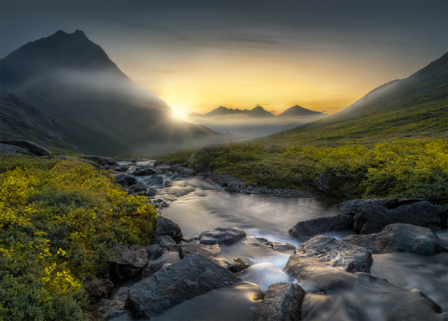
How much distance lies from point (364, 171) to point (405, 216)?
9.94 metres

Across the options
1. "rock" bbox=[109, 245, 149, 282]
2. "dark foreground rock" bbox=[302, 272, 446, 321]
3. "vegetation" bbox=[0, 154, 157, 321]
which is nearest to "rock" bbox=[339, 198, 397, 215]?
"dark foreground rock" bbox=[302, 272, 446, 321]

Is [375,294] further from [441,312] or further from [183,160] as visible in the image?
[183,160]

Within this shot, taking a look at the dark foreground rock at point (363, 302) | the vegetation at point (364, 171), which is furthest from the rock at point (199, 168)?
the dark foreground rock at point (363, 302)

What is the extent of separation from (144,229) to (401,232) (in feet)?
41.7

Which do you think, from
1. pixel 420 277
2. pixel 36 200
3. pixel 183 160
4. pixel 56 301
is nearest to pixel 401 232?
pixel 420 277

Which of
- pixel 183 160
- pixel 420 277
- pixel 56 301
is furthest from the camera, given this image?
pixel 183 160

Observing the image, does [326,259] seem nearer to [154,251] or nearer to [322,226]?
[322,226]

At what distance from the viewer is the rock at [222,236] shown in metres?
12.7

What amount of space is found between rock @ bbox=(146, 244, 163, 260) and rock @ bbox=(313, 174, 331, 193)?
19.0 m

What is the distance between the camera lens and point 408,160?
1902 cm

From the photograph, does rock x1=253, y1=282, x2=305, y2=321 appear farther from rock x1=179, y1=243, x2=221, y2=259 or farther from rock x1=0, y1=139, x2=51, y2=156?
rock x1=0, y1=139, x2=51, y2=156

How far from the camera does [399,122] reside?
99125 millimetres

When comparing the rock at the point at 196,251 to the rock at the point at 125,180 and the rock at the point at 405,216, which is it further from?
the rock at the point at 125,180

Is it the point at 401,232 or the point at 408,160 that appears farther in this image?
the point at 408,160
